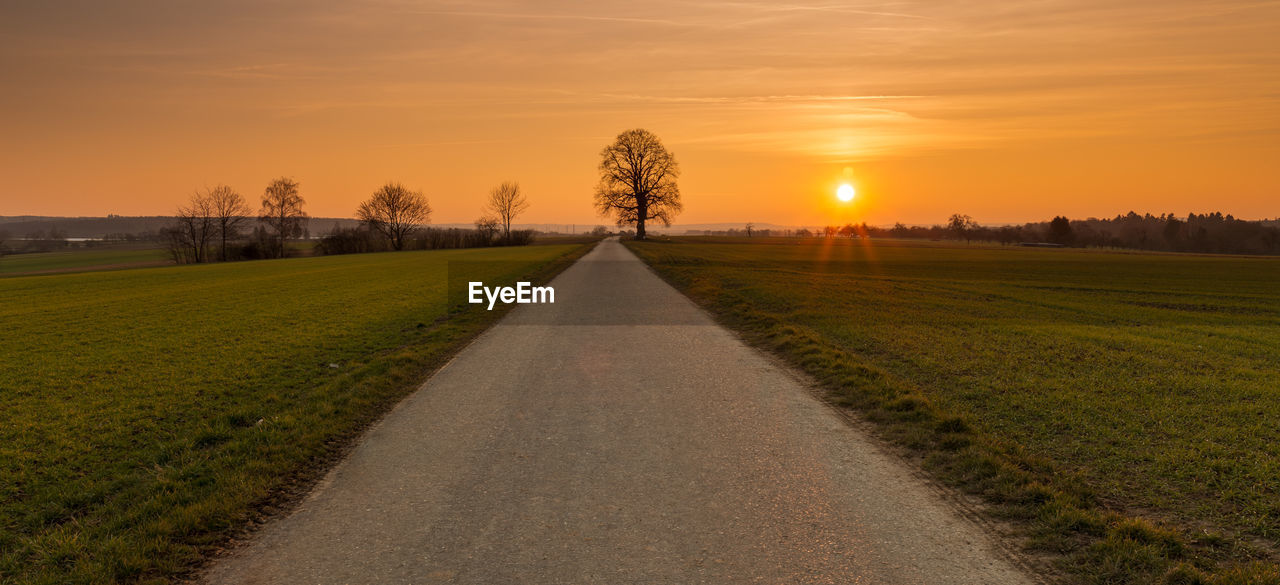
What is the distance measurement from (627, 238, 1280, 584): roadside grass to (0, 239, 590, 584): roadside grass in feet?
18.4

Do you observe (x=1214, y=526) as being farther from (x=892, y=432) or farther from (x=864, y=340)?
(x=864, y=340)

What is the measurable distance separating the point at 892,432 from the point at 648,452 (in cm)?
258

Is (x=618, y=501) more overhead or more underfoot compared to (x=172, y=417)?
more overhead

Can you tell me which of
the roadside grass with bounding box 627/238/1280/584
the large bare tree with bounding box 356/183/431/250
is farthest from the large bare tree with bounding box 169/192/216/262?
the roadside grass with bounding box 627/238/1280/584

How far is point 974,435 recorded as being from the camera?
6051 mm

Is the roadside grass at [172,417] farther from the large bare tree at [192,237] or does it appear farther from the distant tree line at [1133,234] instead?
the distant tree line at [1133,234]

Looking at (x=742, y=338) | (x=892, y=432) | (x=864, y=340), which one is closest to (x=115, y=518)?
(x=892, y=432)

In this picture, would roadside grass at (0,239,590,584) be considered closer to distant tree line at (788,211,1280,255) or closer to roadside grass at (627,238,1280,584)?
roadside grass at (627,238,1280,584)

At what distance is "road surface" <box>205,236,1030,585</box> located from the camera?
363cm

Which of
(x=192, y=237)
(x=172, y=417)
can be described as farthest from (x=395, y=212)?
(x=172, y=417)

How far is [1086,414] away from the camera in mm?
6949

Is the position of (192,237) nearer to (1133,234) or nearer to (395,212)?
(395,212)

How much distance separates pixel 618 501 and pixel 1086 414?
18.6 feet

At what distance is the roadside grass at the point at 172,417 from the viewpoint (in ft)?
13.8
